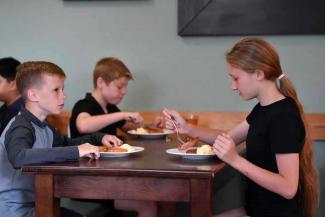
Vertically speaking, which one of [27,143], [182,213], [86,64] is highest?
[86,64]

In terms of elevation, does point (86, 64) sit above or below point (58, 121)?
above

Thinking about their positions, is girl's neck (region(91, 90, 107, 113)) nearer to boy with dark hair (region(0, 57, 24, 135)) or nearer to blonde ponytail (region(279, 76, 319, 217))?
boy with dark hair (region(0, 57, 24, 135))

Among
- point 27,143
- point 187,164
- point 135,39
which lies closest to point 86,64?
point 135,39

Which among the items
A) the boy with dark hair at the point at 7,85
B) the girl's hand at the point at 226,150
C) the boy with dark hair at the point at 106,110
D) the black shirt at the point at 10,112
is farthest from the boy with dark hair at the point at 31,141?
the boy with dark hair at the point at 7,85

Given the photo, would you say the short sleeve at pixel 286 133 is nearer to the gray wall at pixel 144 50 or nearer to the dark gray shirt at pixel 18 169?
the dark gray shirt at pixel 18 169

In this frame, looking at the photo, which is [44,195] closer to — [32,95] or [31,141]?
[31,141]

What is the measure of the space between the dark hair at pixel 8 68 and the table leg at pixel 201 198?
1.58 metres

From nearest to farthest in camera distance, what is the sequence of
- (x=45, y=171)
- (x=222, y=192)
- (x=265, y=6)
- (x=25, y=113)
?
1. (x=45, y=171)
2. (x=25, y=113)
3. (x=265, y=6)
4. (x=222, y=192)

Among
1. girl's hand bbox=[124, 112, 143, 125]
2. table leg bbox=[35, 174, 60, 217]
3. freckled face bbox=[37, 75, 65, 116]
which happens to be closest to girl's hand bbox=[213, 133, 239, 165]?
table leg bbox=[35, 174, 60, 217]

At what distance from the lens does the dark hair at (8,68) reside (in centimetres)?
266

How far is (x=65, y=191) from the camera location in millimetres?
1505

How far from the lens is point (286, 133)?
60.7 inches

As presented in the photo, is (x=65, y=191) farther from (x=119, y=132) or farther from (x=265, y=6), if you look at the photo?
(x=265, y=6)

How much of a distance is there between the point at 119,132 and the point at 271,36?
3.10ft
